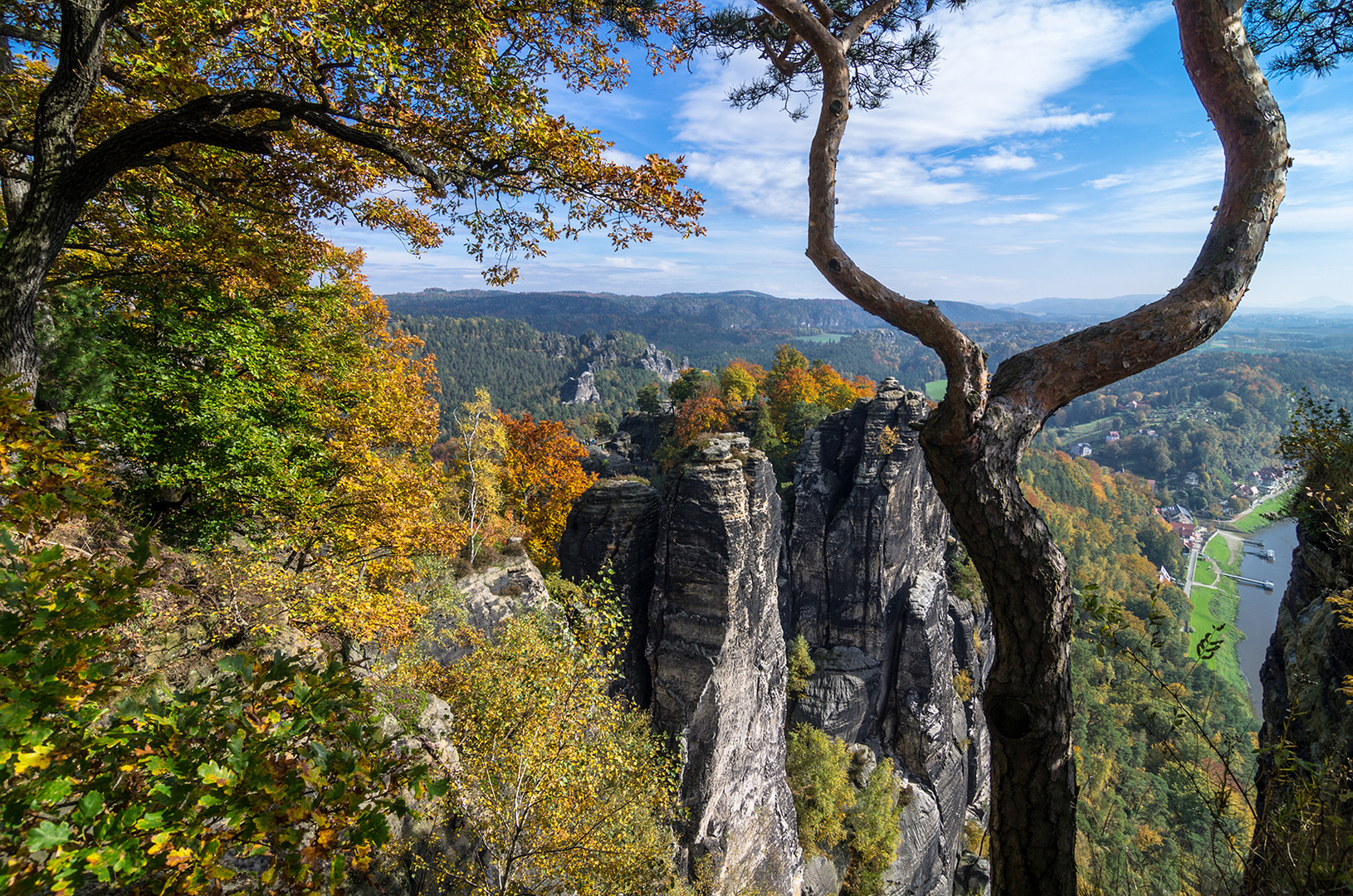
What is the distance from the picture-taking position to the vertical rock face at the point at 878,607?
26.5m

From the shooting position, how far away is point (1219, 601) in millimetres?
77188

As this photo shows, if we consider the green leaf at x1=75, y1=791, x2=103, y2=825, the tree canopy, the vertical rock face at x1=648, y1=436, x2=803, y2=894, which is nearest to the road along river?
the vertical rock face at x1=648, y1=436, x2=803, y2=894

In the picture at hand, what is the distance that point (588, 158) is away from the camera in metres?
5.43

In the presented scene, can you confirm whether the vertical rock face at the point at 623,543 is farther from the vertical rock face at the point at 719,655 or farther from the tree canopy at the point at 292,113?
the tree canopy at the point at 292,113

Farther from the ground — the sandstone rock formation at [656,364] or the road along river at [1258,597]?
the sandstone rock formation at [656,364]

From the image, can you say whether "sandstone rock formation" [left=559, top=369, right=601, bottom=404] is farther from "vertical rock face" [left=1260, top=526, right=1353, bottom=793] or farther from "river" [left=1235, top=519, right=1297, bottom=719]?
"vertical rock face" [left=1260, top=526, right=1353, bottom=793]

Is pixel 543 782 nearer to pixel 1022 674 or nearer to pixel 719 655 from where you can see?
pixel 1022 674

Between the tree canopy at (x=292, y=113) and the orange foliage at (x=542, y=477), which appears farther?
the orange foliage at (x=542, y=477)

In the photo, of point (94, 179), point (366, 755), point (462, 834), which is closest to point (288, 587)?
point (462, 834)

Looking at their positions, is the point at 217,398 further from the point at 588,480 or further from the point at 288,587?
the point at 588,480

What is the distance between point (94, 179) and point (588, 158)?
15.1ft

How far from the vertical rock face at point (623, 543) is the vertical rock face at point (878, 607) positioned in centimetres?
1101

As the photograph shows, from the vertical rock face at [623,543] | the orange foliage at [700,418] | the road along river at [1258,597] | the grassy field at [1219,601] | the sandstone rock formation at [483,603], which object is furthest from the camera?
the road along river at [1258,597]

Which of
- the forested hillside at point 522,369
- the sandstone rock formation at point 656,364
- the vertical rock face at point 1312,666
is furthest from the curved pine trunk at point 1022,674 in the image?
the sandstone rock formation at point 656,364
